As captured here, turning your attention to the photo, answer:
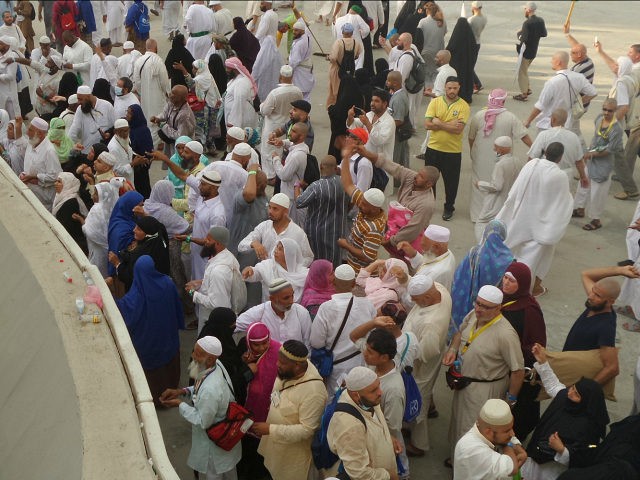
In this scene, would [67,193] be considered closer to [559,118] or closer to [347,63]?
[347,63]

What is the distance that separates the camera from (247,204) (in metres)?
7.38

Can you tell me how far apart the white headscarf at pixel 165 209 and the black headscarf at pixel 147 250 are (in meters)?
0.63

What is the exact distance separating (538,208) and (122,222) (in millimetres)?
4046

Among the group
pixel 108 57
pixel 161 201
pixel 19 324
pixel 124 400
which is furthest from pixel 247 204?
pixel 108 57

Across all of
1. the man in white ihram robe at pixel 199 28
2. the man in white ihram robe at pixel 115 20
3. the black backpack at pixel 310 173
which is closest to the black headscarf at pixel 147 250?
the black backpack at pixel 310 173

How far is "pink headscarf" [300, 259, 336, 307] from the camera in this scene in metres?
6.12

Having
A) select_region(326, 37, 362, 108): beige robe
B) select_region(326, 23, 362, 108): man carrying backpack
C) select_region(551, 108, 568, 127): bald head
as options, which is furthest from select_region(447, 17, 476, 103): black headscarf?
select_region(551, 108, 568, 127): bald head

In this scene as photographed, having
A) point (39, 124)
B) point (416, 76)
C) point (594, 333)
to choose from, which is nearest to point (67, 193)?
point (39, 124)

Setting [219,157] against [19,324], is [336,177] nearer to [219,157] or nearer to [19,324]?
Result: [19,324]

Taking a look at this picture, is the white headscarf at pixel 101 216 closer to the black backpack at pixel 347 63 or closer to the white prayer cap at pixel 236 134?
the white prayer cap at pixel 236 134

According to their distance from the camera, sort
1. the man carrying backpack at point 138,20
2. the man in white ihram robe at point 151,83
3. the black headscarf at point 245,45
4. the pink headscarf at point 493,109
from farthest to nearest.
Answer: the man carrying backpack at point 138,20
the black headscarf at point 245,45
the man in white ihram robe at point 151,83
the pink headscarf at point 493,109

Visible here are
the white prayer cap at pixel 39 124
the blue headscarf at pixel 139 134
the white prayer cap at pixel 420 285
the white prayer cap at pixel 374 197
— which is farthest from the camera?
the blue headscarf at pixel 139 134

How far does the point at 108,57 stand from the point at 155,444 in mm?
8422

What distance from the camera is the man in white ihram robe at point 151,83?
36.2 feet
